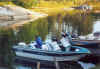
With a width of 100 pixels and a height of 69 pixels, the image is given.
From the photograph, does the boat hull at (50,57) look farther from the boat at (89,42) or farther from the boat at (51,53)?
the boat at (89,42)

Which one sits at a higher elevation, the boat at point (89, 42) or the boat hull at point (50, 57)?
the boat at point (89, 42)

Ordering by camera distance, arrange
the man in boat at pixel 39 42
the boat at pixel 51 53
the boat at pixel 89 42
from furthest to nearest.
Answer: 1. the boat at pixel 89 42
2. the man in boat at pixel 39 42
3. the boat at pixel 51 53

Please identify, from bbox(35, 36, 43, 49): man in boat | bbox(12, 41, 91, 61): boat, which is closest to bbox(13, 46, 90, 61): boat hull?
bbox(12, 41, 91, 61): boat

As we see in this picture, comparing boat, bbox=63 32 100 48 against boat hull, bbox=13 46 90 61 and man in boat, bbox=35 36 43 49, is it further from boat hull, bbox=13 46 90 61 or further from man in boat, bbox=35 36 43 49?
man in boat, bbox=35 36 43 49

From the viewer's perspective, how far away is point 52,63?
8953 millimetres

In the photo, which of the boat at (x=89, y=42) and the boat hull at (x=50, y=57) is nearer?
the boat hull at (x=50, y=57)

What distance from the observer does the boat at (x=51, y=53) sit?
28.3ft

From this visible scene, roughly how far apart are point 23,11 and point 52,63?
62.0 ft


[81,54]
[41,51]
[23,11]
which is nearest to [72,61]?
[81,54]

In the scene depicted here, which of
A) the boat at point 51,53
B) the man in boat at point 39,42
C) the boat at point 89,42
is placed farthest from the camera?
the boat at point 89,42

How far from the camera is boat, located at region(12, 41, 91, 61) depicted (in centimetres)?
862

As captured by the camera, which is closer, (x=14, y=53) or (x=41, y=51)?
(x=41, y=51)

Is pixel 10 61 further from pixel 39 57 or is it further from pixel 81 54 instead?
pixel 81 54

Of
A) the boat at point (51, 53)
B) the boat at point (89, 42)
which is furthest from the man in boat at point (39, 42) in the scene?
the boat at point (89, 42)
